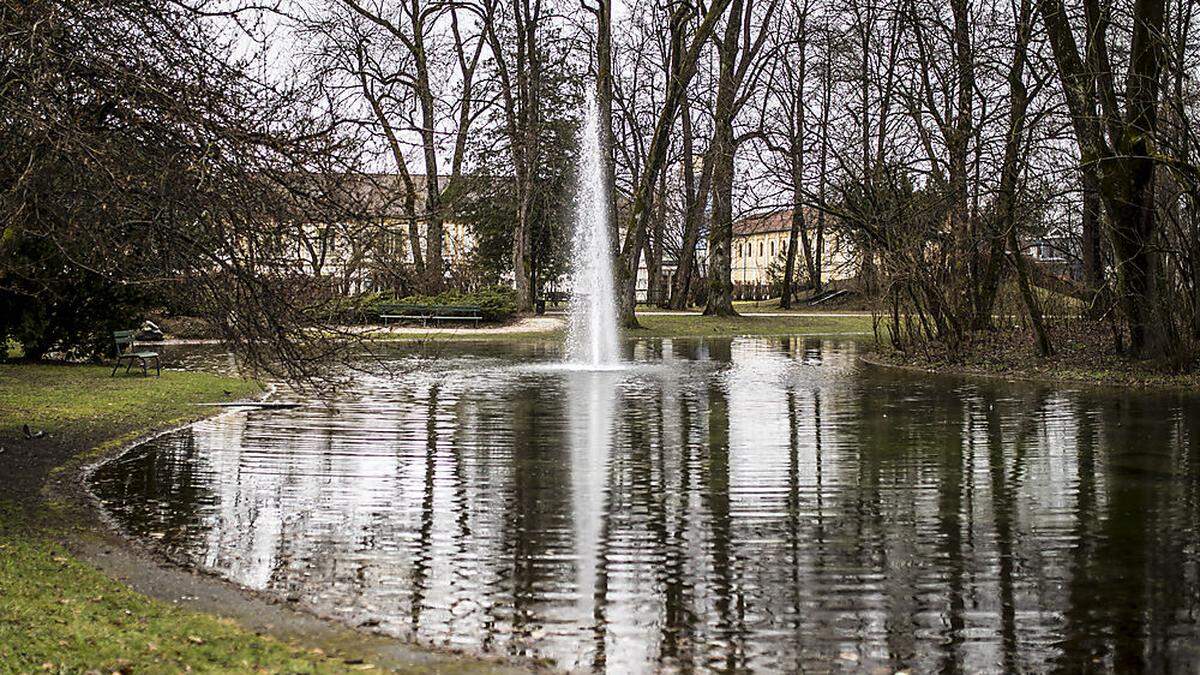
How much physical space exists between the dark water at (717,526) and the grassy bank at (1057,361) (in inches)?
125

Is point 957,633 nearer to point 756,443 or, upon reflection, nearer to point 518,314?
point 756,443

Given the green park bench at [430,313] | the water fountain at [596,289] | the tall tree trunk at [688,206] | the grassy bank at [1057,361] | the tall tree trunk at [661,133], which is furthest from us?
the tall tree trunk at [688,206]

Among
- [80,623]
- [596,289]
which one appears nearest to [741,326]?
[596,289]

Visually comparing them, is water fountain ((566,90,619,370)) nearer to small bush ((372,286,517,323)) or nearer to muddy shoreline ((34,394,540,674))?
small bush ((372,286,517,323))

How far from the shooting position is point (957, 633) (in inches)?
267

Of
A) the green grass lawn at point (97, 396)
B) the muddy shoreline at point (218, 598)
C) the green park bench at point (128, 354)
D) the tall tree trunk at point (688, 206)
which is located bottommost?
the muddy shoreline at point (218, 598)

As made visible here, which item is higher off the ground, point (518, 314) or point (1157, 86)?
point (1157, 86)

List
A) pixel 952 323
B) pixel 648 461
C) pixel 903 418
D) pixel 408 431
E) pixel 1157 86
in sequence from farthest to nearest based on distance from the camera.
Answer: pixel 952 323 < pixel 1157 86 < pixel 903 418 < pixel 408 431 < pixel 648 461

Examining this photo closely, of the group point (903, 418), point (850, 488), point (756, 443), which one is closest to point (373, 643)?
point (850, 488)

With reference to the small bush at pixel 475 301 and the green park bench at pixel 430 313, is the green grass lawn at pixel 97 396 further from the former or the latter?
the small bush at pixel 475 301

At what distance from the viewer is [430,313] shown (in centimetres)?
4162

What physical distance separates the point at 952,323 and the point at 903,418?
8757 mm

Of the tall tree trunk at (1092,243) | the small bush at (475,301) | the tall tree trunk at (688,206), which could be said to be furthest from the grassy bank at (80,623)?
the tall tree trunk at (688,206)

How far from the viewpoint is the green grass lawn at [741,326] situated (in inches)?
1537
